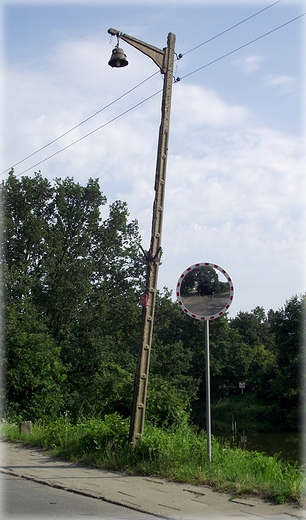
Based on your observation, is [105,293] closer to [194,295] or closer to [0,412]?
[0,412]

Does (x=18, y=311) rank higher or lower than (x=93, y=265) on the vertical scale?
lower

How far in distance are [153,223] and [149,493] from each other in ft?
14.6

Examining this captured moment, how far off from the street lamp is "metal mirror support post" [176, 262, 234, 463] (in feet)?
3.51

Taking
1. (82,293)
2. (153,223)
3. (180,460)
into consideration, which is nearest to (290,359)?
(82,293)

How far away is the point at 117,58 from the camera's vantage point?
9.05 metres

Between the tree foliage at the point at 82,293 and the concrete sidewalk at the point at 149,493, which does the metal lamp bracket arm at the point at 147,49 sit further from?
the tree foliage at the point at 82,293

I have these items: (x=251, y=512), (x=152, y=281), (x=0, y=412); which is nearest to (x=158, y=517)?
(x=251, y=512)

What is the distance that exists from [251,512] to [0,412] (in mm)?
16080

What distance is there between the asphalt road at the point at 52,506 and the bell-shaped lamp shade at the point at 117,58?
6.51 metres

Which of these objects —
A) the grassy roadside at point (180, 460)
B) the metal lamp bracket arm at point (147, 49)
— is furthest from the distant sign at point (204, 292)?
the metal lamp bracket arm at point (147, 49)

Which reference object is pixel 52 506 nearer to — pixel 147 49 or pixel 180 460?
pixel 180 460

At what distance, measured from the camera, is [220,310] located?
8.03 metres

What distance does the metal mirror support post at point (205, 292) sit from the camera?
26.3ft

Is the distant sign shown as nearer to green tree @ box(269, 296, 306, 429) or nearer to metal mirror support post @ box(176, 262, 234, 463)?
metal mirror support post @ box(176, 262, 234, 463)
